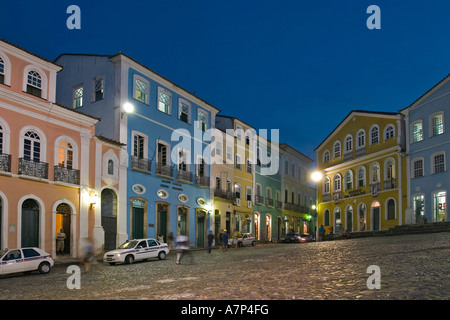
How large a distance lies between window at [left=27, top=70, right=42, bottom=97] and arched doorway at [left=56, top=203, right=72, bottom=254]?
5.90m

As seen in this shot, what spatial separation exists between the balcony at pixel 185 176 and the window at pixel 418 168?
17480 mm

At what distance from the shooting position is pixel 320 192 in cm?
4969

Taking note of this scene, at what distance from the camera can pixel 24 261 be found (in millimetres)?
18188

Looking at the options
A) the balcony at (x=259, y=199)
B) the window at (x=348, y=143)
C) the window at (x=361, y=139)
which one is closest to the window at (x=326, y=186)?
the window at (x=348, y=143)

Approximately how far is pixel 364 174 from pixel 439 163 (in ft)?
28.4

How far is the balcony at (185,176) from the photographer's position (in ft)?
115

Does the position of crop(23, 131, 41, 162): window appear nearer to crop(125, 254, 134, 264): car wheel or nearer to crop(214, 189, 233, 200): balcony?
crop(125, 254, 134, 264): car wheel

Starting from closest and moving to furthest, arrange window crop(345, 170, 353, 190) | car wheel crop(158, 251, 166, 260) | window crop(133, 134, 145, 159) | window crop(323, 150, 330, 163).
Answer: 1. car wheel crop(158, 251, 166, 260)
2. window crop(133, 134, 145, 159)
3. window crop(345, 170, 353, 190)
4. window crop(323, 150, 330, 163)

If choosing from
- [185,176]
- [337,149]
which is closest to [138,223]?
[185,176]

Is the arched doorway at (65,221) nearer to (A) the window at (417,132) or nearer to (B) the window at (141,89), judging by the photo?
(B) the window at (141,89)

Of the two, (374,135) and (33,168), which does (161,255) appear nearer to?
(33,168)

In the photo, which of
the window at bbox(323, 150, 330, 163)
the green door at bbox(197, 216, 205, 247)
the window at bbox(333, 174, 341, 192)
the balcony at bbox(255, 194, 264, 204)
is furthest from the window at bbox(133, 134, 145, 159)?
the window at bbox(323, 150, 330, 163)

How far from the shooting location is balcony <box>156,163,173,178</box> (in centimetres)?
3322

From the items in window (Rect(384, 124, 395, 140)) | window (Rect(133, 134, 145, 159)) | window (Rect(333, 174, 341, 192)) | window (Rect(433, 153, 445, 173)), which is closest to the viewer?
window (Rect(133, 134, 145, 159))
